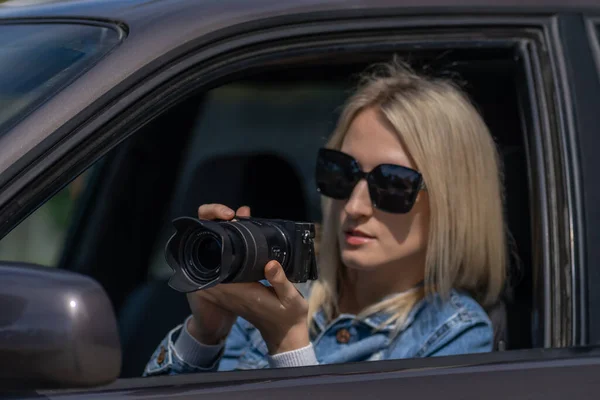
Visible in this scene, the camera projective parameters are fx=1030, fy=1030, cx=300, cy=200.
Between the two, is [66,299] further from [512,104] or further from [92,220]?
[92,220]

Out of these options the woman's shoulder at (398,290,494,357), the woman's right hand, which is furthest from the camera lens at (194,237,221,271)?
the woman's shoulder at (398,290,494,357)

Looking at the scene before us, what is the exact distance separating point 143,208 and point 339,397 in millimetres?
1563

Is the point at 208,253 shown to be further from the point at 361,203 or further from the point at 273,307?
the point at 361,203

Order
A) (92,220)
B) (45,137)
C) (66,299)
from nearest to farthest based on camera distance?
1. (66,299)
2. (45,137)
3. (92,220)

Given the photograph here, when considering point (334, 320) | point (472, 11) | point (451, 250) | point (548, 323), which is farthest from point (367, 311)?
point (472, 11)

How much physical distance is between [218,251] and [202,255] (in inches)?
1.0

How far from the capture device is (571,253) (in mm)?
1788

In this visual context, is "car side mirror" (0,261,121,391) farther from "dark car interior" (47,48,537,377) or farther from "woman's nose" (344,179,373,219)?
"dark car interior" (47,48,537,377)

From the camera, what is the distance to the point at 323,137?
8.55ft

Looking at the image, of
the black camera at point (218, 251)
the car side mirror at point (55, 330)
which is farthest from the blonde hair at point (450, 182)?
the car side mirror at point (55, 330)

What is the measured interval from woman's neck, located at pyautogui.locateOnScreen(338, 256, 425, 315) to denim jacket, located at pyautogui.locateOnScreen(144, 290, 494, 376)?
9 cm

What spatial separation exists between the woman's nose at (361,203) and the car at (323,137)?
29 cm

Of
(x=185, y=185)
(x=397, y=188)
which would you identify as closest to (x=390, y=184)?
(x=397, y=188)

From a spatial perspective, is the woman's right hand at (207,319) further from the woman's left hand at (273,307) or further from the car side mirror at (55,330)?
the car side mirror at (55,330)
